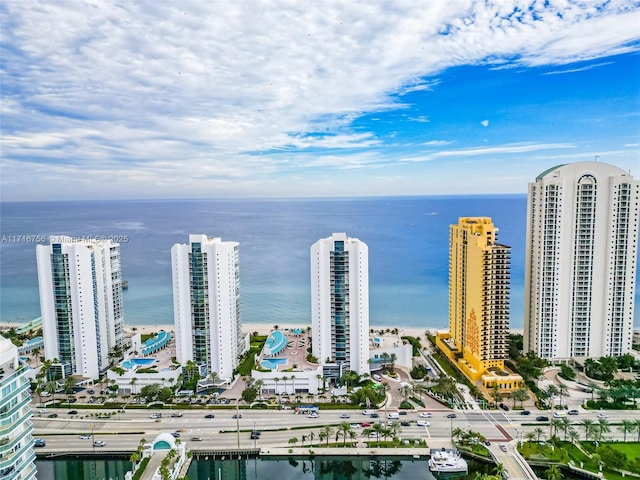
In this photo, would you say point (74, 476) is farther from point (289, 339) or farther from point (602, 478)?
point (602, 478)

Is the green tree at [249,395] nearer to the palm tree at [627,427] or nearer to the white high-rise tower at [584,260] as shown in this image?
the palm tree at [627,427]

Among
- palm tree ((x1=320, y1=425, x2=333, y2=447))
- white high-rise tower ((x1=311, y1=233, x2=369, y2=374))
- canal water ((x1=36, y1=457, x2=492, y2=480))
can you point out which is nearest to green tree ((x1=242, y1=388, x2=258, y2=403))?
canal water ((x1=36, y1=457, x2=492, y2=480))

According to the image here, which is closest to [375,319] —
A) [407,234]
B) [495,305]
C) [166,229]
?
[495,305]

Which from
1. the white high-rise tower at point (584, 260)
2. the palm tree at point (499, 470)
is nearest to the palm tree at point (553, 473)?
the palm tree at point (499, 470)

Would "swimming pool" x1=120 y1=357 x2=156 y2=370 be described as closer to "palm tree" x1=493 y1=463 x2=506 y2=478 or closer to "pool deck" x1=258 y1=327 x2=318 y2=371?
"pool deck" x1=258 y1=327 x2=318 y2=371

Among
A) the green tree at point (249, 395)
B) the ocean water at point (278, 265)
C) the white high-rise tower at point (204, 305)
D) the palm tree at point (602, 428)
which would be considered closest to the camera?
the palm tree at point (602, 428)

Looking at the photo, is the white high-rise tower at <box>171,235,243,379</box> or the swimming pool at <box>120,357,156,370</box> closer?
the swimming pool at <box>120,357,156,370</box>

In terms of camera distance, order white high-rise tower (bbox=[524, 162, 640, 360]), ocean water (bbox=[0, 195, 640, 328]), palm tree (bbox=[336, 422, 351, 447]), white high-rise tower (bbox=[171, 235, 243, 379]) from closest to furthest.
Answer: palm tree (bbox=[336, 422, 351, 447]) → white high-rise tower (bbox=[171, 235, 243, 379]) → white high-rise tower (bbox=[524, 162, 640, 360]) → ocean water (bbox=[0, 195, 640, 328])

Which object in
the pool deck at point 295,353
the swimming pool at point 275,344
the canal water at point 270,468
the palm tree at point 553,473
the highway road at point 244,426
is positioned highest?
the swimming pool at point 275,344
